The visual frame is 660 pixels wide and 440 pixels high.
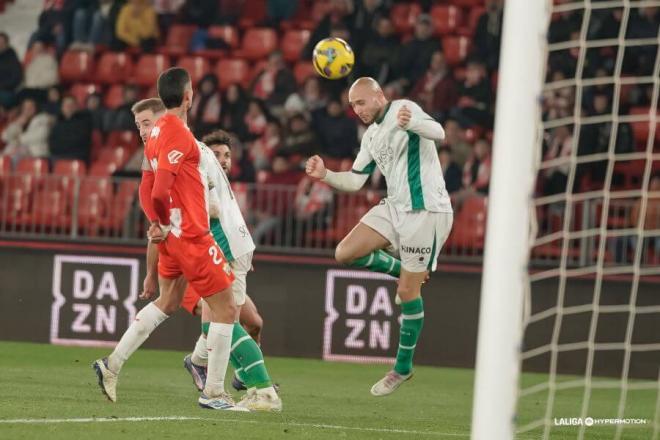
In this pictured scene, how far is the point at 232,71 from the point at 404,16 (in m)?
2.29

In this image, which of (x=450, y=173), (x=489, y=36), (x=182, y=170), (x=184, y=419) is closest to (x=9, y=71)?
(x=489, y=36)

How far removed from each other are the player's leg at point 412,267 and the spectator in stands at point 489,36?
7303mm

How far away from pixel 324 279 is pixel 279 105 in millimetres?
3663

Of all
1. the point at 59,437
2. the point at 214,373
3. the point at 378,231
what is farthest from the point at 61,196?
the point at 59,437

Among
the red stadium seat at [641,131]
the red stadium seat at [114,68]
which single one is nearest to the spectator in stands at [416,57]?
the red stadium seat at [641,131]

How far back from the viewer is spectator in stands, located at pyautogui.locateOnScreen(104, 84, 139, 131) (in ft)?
50.4

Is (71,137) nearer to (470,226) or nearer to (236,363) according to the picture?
(470,226)

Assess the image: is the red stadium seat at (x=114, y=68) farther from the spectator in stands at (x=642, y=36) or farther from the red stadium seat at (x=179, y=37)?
the spectator in stands at (x=642, y=36)

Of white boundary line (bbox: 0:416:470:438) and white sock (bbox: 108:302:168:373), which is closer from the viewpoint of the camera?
white boundary line (bbox: 0:416:470:438)

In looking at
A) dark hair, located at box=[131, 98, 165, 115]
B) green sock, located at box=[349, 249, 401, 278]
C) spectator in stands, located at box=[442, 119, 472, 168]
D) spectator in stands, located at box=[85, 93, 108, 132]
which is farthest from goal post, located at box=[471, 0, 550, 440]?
spectator in stands, located at box=[85, 93, 108, 132]

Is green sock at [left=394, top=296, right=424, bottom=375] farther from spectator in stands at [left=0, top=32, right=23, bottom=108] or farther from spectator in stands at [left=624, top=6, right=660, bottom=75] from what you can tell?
spectator in stands at [left=0, top=32, right=23, bottom=108]

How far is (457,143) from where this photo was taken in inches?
542

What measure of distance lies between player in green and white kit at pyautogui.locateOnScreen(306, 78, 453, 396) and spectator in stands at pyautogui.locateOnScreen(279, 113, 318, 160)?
545cm

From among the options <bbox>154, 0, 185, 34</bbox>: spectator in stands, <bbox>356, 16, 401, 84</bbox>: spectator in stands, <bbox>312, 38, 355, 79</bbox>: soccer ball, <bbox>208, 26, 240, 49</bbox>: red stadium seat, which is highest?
<bbox>154, 0, 185, 34</bbox>: spectator in stands
